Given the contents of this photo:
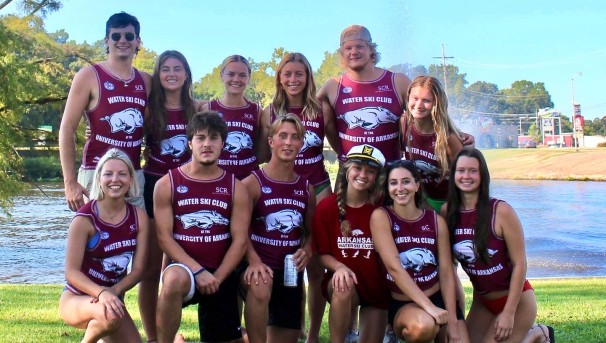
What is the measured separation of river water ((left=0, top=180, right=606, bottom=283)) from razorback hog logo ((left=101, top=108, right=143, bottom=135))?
9.42 meters

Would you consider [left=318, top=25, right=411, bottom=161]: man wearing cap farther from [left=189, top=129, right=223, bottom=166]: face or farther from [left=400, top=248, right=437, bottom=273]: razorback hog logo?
[left=189, top=129, right=223, bottom=166]: face

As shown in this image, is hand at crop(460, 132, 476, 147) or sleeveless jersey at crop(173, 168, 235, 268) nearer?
sleeveless jersey at crop(173, 168, 235, 268)

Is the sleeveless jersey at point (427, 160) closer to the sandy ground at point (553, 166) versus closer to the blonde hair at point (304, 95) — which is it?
the blonde hair at point (304, 95)

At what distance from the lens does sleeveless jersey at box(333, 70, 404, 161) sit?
5.70 meters

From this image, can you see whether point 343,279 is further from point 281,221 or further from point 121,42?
point 121,42

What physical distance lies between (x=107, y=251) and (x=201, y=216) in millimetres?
667

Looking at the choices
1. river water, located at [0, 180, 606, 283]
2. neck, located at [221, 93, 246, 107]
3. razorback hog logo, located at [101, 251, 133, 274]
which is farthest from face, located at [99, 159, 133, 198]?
river water, located at [0, 180, 606, 283]

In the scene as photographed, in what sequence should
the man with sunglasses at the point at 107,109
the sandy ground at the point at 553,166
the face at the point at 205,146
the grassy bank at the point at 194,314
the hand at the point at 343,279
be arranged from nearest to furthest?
the hand at the point at 343,279 → the face at the point at 205,146 → the man with sunglasses at the point at 107,109 → the grassy bank at the point at 194,314 → the sandy ground at the point at 553,166

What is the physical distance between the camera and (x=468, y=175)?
16.3 ft

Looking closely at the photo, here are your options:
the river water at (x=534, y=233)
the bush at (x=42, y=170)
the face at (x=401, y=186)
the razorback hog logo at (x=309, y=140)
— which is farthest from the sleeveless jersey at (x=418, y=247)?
the bush at (x=42, y=170)

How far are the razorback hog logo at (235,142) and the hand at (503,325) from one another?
91.1 inches

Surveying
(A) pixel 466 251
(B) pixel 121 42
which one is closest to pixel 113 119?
(B) pixel 121 42

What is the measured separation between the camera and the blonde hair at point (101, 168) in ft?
15.9

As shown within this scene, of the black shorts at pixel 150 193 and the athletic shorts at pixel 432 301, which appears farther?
the black shorts at pixel 150 193
